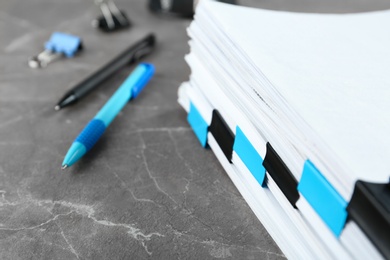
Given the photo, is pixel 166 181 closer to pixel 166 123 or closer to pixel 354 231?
pixel 166 123

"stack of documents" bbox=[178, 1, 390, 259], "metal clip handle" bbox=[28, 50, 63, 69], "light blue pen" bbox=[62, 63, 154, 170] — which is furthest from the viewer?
"metal clip handle" bbox=[28, 50, 63, 69]

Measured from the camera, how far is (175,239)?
42 cm

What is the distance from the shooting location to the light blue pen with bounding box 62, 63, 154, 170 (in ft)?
1.60

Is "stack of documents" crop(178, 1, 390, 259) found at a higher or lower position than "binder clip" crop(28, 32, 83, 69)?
higher

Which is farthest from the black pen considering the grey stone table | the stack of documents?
the stack of documents

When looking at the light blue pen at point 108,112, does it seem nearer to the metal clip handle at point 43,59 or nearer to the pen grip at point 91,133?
the pen grip at point 91,133

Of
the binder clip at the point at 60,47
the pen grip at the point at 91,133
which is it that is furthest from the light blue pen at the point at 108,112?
the binder clip at the point at 60,47

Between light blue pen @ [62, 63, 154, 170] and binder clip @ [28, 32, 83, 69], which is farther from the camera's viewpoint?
binder clip @ [28, 32, 83, 69]

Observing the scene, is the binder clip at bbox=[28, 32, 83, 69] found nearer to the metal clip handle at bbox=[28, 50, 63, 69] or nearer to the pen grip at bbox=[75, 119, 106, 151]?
the metal clip handle at bbox=[28, 50, 63, 69]

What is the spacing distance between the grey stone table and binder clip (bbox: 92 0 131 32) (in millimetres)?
54

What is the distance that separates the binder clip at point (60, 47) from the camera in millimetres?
670

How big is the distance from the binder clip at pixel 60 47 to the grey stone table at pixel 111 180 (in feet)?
0.05

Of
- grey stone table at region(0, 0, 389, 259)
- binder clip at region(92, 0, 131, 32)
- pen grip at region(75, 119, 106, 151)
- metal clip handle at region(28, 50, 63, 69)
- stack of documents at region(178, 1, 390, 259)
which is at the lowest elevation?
grey stone table at region(0, 0, 389, 259)

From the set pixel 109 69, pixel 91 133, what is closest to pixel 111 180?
pixel 91 133
